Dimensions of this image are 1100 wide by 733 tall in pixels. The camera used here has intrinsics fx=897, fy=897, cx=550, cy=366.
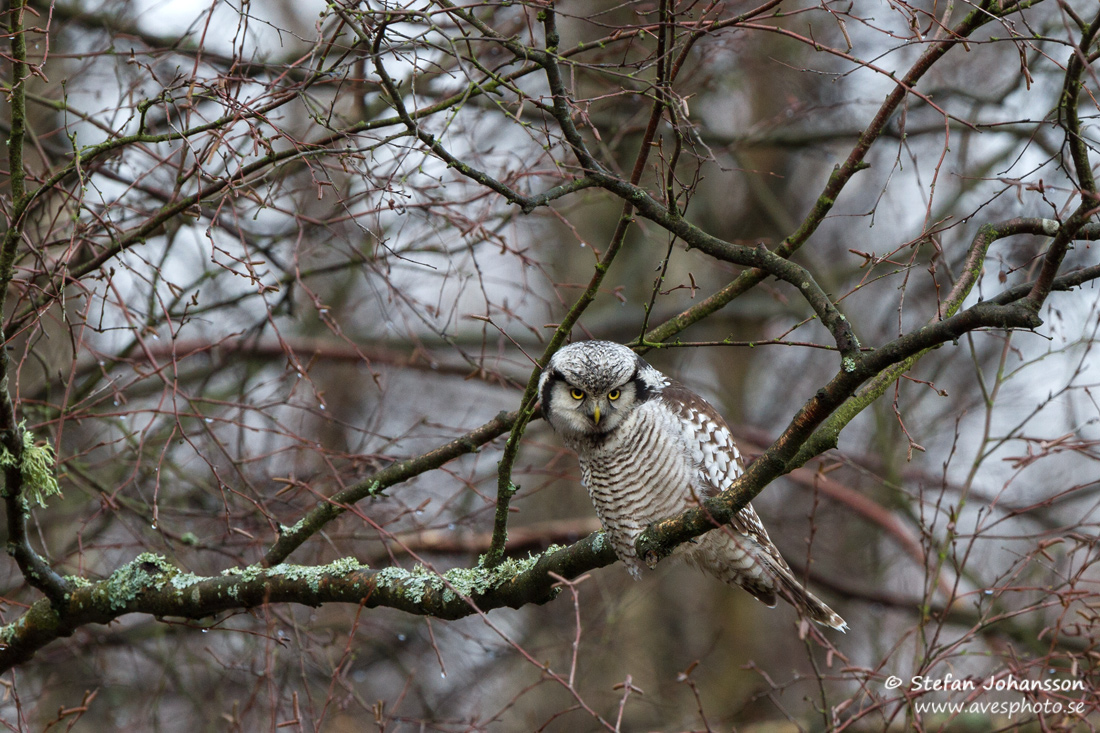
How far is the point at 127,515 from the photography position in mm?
5309

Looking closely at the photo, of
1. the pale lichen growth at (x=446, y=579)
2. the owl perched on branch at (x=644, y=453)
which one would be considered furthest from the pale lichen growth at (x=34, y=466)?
the owl perched on branch at (x=644, y=453)

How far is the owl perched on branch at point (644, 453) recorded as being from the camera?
4.23 m

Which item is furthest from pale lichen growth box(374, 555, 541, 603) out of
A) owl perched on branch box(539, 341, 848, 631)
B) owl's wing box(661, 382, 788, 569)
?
owl's wing box(661, 382, 788, 569)

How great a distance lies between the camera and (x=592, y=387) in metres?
4.20

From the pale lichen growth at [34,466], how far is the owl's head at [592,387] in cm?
203

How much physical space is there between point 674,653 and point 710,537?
22.8 ft

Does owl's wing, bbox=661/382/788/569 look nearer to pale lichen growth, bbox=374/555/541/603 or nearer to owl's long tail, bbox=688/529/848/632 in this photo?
owl's long tail, bbox=688/529/848/632

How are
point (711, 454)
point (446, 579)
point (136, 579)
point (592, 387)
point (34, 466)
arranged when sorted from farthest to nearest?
point (711, 454)
point (592, 387)
point (136, 579)
point (446, 579)
point (34, 466)

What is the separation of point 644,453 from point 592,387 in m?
0.40

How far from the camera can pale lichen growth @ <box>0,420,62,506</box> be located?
10.7 feet

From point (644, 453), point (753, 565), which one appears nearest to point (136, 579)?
point (644, 453)

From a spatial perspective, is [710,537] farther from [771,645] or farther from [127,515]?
[771,645]

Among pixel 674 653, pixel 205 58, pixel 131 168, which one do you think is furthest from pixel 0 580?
pixel 674 653

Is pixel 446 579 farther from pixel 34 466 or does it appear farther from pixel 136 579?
pixel 34 466
